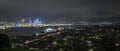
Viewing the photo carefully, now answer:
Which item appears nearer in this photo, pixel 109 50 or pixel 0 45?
pixel 0 45

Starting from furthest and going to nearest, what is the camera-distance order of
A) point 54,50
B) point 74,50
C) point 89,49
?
point 89,49, point 54,50, point 74,50

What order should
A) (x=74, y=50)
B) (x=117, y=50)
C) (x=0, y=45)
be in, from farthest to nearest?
1. (x=74, y=50)
2. (x=117, y=50)
3. (x=0, y=45)

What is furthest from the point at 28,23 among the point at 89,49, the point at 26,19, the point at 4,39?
the point at 4,39

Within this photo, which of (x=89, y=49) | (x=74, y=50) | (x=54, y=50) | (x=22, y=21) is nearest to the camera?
(x=74, y=50)

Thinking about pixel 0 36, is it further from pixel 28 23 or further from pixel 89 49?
pixel 28 23

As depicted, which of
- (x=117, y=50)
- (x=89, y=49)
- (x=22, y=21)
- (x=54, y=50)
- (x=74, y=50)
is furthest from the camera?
(x=22, y=21)

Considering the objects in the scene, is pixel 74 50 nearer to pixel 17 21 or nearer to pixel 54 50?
pixel 54 50

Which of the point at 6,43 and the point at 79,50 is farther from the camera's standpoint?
the point at 79,50

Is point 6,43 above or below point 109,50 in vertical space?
above

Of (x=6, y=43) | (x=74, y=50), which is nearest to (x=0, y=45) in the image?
(x=6, y=43)
